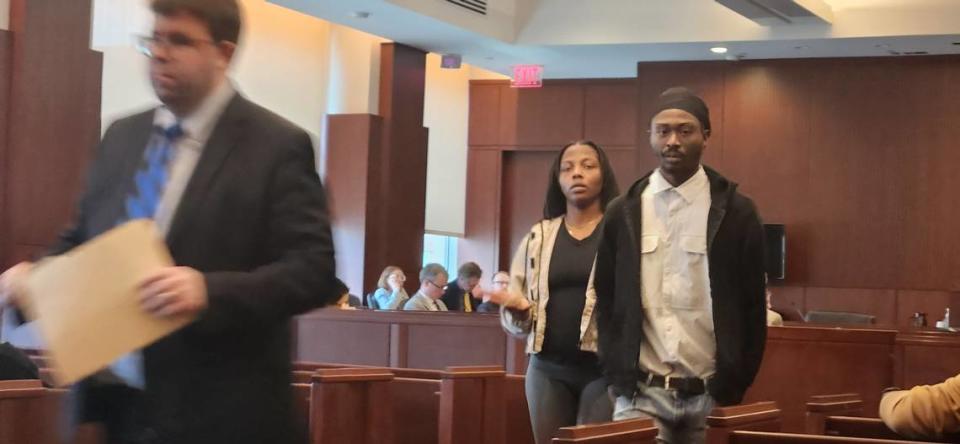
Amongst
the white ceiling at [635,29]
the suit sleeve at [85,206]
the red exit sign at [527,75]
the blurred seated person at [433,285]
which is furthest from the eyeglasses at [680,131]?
the red exit sign at [527,75]

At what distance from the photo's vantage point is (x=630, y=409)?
3342mm

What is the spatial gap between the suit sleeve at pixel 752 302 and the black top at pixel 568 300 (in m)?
0.69

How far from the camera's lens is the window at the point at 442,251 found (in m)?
16.9

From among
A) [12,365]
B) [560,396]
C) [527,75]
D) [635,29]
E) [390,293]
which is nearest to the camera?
[560,396]

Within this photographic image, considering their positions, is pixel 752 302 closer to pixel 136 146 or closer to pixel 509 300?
pixel 509 300

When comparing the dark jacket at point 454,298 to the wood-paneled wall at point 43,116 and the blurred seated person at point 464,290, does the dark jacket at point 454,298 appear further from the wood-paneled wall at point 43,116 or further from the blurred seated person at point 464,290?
the wood-paneled wall at point 43,116

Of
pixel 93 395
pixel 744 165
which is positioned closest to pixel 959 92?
pixel 744 165

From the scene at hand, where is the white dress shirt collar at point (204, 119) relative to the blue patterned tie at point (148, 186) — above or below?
above

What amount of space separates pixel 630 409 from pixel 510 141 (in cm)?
1327

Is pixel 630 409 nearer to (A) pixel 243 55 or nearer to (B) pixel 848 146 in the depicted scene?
(A) pixel 243 55

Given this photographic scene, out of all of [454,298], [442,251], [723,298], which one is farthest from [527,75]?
[723,298]

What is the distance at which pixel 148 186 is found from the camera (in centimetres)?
192

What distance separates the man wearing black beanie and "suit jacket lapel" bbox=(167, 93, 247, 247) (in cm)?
159

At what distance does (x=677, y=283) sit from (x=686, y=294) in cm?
4
